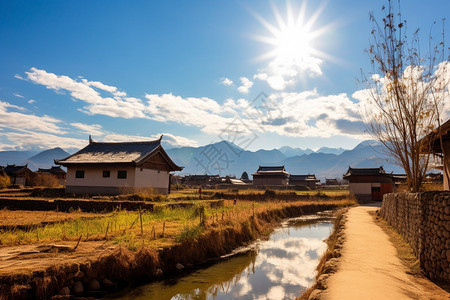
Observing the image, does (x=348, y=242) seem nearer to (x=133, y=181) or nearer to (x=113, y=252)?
(x=113, y=252)

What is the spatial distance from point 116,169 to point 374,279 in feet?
77.2

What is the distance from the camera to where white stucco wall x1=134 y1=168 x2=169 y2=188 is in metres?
25.8

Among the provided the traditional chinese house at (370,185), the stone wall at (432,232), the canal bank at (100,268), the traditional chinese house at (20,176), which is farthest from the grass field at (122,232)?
the traditional chinese house at (20,176)

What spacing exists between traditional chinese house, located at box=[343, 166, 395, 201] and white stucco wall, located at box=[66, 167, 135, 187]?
95.2ft

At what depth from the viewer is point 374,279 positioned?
5.91 metres

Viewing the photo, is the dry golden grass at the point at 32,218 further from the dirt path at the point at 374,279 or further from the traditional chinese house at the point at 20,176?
the traditional chinese house at the point at 20,176

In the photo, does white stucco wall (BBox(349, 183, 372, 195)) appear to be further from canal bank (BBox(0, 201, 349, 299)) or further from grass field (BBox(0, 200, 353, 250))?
canal bank (BBox(0, 201, 349, 299))

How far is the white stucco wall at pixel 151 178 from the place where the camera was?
25750 mm

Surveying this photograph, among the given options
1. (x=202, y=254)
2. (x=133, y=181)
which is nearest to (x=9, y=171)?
(x=133, y=181)

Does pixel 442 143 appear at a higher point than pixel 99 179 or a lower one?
higher

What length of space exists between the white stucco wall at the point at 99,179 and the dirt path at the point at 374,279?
2012 cm

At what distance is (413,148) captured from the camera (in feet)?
39.5

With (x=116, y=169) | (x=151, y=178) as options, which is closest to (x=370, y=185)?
(x=151, y=178)

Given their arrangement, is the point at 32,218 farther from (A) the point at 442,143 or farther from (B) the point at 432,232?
(A) the point at 442,143
